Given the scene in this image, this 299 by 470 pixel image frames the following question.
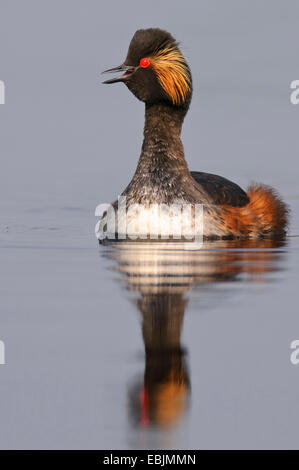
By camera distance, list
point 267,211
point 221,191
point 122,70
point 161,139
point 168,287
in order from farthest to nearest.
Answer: point 267,211 < point 221,191 < point 161,139 < point 122,70 < point 168,287

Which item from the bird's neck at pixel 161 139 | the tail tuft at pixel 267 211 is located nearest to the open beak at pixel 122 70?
the bird's neck at pixel 161 139

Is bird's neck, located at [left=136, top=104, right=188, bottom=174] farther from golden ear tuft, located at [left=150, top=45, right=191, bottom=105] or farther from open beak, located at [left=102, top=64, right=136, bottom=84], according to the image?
open beak, located at [left=102, top=64, right=136, bottom=84]

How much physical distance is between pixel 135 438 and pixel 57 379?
0.90m

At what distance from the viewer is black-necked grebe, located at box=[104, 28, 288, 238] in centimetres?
1162

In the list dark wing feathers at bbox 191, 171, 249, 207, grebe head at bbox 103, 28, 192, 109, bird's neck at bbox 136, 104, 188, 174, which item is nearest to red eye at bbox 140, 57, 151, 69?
grebe head at bbox 103, 28, 192, 109

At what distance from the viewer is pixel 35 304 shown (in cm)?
748

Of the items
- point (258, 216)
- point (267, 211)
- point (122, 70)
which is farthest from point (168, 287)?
point (267, 211)

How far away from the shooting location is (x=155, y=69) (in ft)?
38.7

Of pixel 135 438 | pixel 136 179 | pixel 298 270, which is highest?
pixel 136 179

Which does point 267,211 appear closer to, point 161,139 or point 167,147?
point 167,147

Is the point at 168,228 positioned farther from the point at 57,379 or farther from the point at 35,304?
the point at 57,379

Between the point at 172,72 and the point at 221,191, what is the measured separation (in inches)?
65.5

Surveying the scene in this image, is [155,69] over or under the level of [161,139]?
over

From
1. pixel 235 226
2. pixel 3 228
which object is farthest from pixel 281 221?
pixel 3 228
